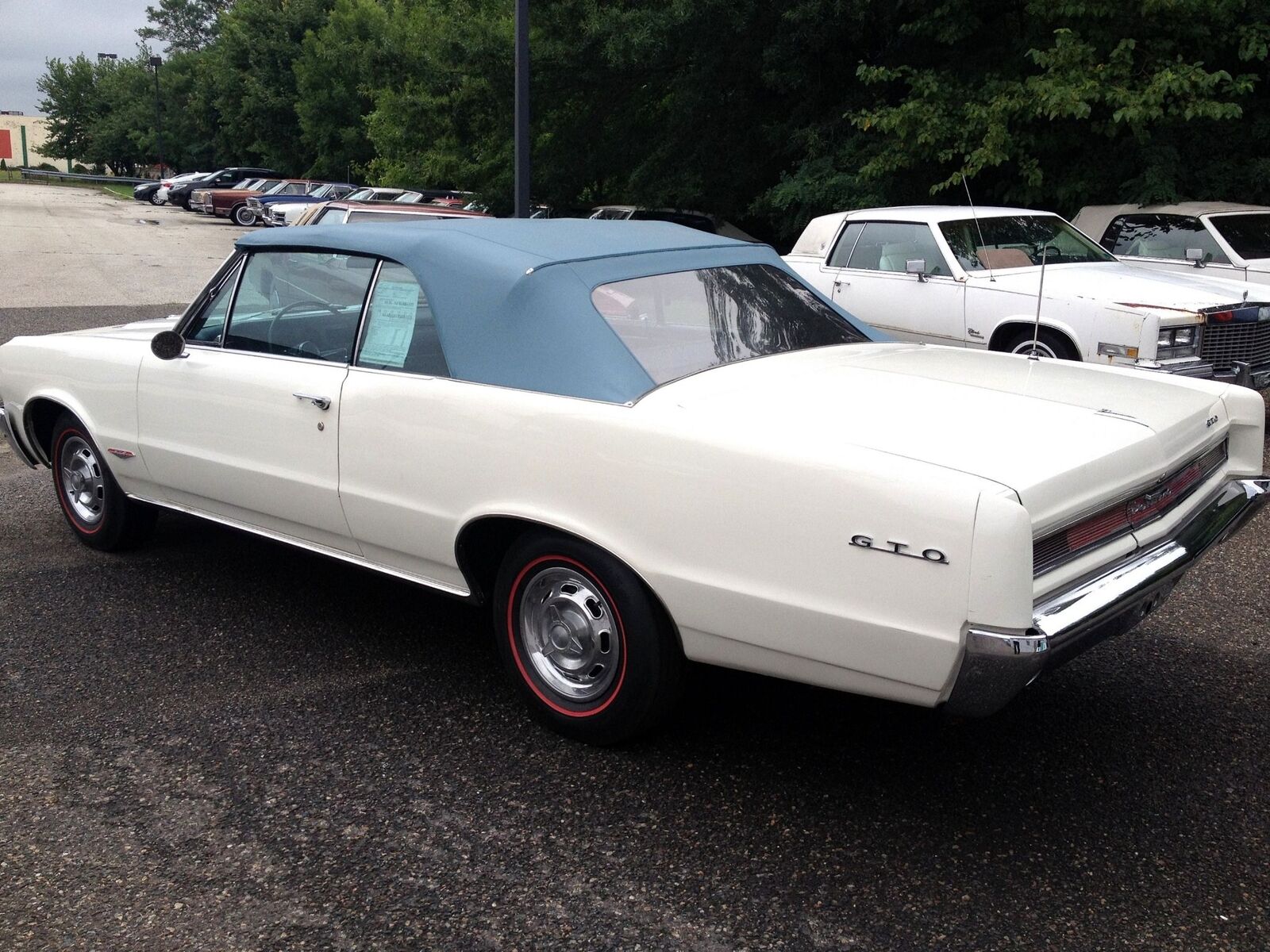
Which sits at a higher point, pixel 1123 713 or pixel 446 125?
pixel 446 125

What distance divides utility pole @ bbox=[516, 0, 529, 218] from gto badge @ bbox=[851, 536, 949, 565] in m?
10.2

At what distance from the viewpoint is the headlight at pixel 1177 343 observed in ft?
24.4

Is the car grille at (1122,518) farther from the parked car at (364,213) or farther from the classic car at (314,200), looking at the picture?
the classic car at (314,200)

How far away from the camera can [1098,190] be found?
1385 cm

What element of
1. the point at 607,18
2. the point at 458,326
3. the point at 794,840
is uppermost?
the point at 607,18

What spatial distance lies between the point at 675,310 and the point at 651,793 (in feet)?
4.96

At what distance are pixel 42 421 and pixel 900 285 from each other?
6007mm

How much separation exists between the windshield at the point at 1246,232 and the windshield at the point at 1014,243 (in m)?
1.70

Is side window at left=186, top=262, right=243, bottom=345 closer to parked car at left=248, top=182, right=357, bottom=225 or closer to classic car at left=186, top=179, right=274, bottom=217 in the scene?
parked car at left=248, top=182, right=357, bottom=225

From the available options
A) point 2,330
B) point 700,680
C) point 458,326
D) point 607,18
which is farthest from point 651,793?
point 607,18

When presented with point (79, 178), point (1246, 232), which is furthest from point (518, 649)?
point (79, 178)

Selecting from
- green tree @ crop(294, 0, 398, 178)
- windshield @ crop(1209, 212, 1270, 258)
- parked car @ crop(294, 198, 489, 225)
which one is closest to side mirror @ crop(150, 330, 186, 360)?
windshield @ crop(1209, 212, 1270, 258)

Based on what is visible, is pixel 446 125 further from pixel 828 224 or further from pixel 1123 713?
pixel 1123 713

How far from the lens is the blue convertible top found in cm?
348
